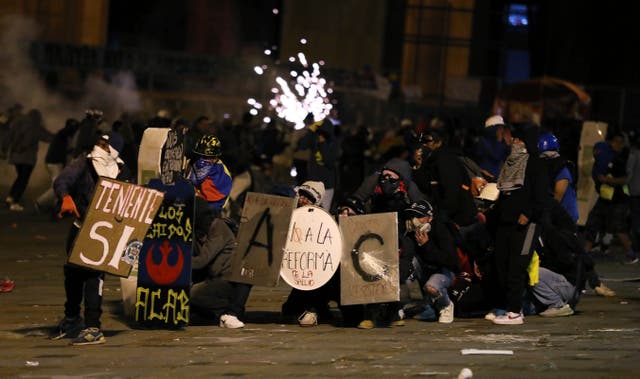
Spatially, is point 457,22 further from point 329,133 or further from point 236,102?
point 329,133

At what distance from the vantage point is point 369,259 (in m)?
11.8

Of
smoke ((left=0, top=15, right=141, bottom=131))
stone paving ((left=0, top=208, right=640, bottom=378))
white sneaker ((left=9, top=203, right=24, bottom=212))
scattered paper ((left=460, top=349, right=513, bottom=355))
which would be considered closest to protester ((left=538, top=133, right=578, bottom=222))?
stone paving ((left=0, top=208, right=640, bottom=378))

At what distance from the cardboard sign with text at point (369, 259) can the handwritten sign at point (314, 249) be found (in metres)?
0.12

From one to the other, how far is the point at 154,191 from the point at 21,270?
5551mm

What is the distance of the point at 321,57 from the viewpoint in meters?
40.8

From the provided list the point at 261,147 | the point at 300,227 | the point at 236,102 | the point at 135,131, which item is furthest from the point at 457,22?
the point at 300,227

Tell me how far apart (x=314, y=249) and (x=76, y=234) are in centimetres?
211

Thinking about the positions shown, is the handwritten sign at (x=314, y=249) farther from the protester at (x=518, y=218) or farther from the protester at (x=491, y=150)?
the protester at (x=491, y=150)

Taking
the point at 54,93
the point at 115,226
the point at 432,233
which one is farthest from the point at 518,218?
the point at 54,93

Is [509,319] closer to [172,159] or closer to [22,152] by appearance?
[172,159]

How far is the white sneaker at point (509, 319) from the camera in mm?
12336

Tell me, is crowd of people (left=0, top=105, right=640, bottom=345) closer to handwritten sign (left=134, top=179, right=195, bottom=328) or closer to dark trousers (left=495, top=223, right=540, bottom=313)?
dark trousers (left=495, top=223, right=540, bottom=313)

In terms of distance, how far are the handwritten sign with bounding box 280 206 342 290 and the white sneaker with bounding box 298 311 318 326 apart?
0.36 metres

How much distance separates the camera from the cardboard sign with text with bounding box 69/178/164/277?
34.7ft
